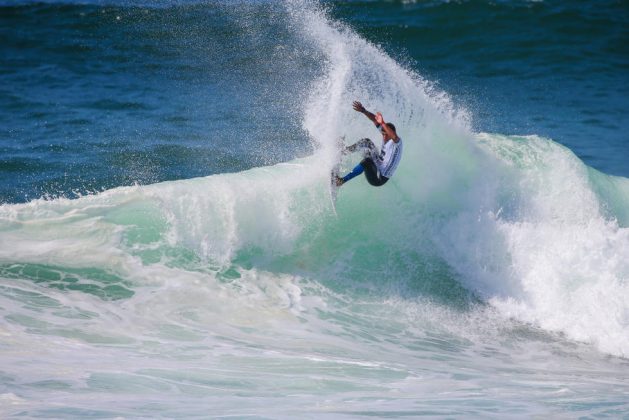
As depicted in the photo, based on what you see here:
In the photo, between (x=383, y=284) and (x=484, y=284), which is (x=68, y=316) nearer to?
(x=383, y=284)

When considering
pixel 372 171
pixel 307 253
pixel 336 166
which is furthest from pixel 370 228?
pixel 372 171

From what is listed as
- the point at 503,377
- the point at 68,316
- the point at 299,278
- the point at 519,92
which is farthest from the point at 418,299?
the point at 519,92

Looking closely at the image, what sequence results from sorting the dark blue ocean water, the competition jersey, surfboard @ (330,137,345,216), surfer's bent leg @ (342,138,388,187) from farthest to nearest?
the dark blue ocean water < surfboard @ (330,137,345,216) < surfer's bent leg @ (342,138,388,187) < the competition jersey

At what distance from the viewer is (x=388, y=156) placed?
33.3ft

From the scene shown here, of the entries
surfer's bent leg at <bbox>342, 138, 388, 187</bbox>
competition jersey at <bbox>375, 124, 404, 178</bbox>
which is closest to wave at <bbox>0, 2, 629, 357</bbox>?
surfer's bent leg at <bbox>342, 138, 388, 187</bbox>

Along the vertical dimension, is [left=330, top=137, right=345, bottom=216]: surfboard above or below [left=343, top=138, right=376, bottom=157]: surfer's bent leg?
below

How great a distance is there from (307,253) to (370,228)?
130 centimetres

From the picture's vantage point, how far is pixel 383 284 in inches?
454

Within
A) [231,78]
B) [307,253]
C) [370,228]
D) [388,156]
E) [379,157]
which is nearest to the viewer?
[388,156]

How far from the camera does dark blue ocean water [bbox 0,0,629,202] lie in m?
16.5

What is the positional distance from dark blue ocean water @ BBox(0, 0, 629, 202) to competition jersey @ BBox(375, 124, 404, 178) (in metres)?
5.80

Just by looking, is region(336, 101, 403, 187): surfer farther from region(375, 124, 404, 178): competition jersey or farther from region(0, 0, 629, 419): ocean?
region(0, 0, 629, 419): ocean

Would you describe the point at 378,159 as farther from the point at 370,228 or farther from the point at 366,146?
the point at 370,228

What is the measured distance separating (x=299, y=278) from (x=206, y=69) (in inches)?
517
